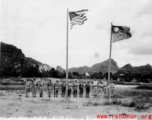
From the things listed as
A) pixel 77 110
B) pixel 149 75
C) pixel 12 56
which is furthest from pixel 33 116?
pixel 12 56

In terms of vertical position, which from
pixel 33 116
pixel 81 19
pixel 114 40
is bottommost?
pixel 33 116

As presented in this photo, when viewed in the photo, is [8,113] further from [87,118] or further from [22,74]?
[22,74]

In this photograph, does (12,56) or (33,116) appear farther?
(12,56)

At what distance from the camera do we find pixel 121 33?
672 inches

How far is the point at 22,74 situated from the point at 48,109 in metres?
82.3

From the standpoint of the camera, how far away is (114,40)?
17.2 metres

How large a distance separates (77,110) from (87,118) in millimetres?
2101

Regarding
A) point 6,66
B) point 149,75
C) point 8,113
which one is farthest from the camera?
point 6,66

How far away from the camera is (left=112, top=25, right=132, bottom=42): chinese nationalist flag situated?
16.8m

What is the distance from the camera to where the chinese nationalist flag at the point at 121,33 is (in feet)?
55.3

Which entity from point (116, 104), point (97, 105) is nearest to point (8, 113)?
point (97, 105)

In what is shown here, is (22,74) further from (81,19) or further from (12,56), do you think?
(81,19)

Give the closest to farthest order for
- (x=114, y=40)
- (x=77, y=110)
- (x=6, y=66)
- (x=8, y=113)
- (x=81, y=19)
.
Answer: (x=8, y=113) < (x=77, y=110) < (x=81, y=19) < (x=114, y=40) < (x=6, y=66)

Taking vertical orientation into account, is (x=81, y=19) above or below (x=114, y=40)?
above
